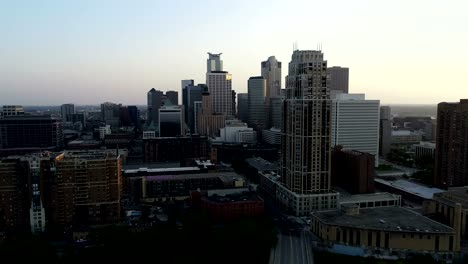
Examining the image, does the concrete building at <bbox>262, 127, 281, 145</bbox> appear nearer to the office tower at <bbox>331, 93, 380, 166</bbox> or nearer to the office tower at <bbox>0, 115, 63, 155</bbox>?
the office tower at <bbox>331, 93, 380, 166</bbox>

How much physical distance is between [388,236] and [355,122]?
5347 cm

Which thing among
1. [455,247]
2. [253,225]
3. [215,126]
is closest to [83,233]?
[253,225]

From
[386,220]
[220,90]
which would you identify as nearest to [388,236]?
[386,220]

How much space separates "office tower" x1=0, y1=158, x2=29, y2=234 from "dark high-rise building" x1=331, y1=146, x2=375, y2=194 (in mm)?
53944

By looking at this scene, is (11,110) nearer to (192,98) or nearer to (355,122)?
(192,98)

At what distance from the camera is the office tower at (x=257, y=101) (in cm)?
17088

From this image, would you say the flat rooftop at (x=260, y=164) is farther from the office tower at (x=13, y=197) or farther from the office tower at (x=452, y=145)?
the office tower at (x=13, y=197)

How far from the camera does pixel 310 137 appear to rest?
6906 cm

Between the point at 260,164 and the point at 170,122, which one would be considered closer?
the point at 260,164

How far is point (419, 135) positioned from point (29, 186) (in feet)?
473

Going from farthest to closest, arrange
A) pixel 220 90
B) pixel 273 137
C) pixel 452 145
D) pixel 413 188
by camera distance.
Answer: pixel 220 90 → pixel 273 137 → pixel 413 188 → pixel 452 145

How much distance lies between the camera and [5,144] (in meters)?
128

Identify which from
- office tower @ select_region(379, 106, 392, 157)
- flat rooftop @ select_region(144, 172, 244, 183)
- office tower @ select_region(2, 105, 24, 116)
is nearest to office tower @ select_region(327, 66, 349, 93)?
office tower @ select_region(379, 106, 392, 157)

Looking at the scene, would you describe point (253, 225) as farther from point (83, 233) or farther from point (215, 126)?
point (215, 126)
